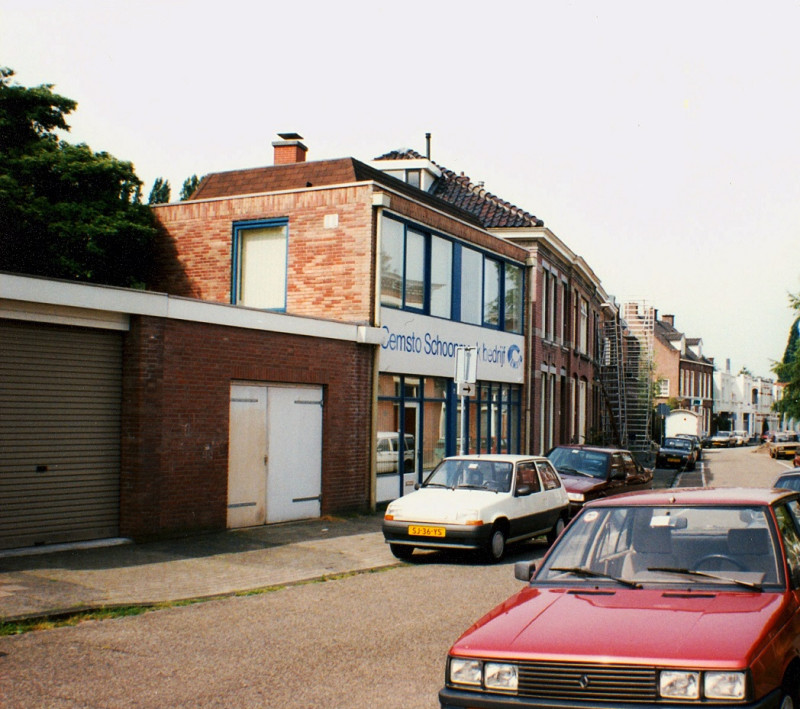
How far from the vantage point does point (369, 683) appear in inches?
249

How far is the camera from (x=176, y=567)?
11117 millimetres

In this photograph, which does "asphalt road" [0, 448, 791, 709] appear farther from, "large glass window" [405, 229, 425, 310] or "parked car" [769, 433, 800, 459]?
"parked car" [769, 433, 800, 459]

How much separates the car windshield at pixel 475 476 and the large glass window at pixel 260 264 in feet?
25.4

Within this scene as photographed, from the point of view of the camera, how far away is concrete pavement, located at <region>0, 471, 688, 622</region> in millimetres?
9133

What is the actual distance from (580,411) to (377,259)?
20853mm

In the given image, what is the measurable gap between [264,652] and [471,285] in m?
17.0

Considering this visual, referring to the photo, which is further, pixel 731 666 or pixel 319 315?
pixel 319 315

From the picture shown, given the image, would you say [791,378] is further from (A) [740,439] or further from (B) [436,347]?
(B) [436,347]

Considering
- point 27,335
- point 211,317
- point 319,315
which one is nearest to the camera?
point 27,335

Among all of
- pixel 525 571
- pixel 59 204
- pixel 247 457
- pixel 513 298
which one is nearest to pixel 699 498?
pixel 525 571

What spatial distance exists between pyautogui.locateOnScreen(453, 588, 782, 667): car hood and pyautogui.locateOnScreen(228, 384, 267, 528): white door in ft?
33.4

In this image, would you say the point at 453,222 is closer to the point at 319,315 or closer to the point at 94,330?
the point at 319,315

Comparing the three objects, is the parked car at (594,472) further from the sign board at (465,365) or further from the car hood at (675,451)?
the car hood at (675,451)

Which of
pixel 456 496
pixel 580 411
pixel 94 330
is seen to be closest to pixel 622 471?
pixel 456 496
